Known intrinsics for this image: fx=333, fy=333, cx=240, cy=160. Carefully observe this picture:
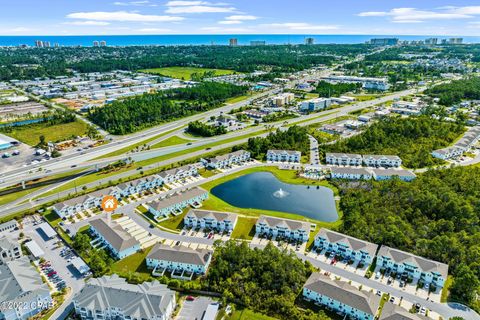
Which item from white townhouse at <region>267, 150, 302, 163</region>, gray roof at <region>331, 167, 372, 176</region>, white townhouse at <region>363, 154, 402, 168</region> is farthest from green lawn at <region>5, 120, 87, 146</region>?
white townhouse at <region>363, 154, 402, 168</region>

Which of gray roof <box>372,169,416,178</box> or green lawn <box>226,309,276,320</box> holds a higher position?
gray roof <box>372,169,416,178</box>

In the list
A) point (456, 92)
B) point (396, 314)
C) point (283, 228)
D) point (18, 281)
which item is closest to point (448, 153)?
point (283, 228)

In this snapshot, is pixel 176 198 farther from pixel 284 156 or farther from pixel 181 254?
pixel 284 156

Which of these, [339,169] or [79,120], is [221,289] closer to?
[339,169]

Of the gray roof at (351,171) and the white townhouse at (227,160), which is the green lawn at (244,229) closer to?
the white townhouse at (227,160)

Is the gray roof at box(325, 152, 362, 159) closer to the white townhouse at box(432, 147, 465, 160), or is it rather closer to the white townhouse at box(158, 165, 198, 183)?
the white townhouse at box(432, 147, 465, 160)

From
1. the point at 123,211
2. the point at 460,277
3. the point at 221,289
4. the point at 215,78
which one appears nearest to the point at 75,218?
the point at 123,211

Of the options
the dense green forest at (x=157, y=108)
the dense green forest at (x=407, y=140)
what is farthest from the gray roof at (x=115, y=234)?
the dense green forest at (x=407, y=140)
